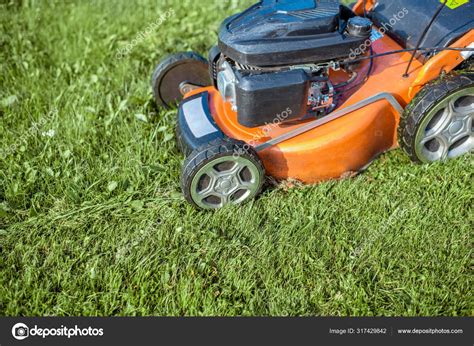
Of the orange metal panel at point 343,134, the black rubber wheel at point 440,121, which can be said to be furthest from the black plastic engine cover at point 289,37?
the black rubber wheel at point 440,121

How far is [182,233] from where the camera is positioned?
3092 millimetres

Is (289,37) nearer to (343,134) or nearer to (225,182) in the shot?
(343,134)

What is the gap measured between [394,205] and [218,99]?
119 centimetres

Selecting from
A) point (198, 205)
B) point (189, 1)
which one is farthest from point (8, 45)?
point (198, 205)

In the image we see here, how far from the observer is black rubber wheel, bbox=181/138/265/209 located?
298cm

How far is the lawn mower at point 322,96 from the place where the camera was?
2.93m

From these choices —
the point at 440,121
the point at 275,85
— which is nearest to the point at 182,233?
the point at 275,85

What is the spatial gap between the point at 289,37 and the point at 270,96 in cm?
31

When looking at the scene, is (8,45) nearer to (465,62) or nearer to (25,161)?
(25,161)

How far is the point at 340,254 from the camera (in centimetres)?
295

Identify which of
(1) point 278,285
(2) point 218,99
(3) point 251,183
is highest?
(2) point 218,99
